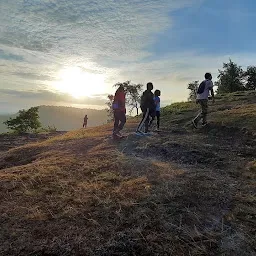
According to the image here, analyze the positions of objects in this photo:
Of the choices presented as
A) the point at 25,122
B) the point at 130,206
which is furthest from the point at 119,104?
the point at 25,122

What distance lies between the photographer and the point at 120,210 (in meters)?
5.77

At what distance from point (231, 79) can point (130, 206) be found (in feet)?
161

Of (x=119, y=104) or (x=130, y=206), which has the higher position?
(x=119, y=104)

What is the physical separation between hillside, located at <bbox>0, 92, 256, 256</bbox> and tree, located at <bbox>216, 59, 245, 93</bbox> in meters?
42.8

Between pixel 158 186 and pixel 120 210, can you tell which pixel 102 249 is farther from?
pixel 158 186

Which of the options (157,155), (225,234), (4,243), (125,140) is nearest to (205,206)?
(225,234)

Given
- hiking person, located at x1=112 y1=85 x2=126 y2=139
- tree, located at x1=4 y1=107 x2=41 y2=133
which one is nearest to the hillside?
hiking person, located at x1=112 y1=85 x2=126 y2=139

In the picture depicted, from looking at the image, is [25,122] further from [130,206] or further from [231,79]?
[130,206]

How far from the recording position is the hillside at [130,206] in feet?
15.7

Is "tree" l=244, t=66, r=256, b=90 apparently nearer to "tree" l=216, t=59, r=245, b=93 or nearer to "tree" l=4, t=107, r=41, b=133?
"tree" l=216, t=59, r=245, b=93

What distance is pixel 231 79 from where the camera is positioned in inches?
2021

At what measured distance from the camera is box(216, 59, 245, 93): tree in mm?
50581

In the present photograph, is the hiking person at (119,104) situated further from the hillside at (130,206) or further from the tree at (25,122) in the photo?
the tree at (25,122)

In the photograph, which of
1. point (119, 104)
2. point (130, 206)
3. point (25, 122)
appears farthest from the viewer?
point (25, 122)
